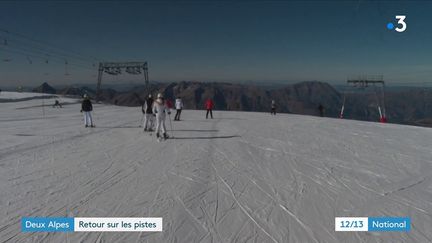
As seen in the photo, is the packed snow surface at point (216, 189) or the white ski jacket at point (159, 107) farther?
the white ski jacket at point (159, 107)

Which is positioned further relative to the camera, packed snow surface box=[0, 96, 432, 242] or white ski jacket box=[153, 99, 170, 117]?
white ski jacket box=[153, 99, 170, 117]

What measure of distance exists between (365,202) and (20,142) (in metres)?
12.3

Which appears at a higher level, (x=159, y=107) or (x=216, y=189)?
(x=159, y=107)

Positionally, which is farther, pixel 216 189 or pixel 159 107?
pixel 159 107

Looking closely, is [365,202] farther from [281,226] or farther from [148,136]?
[148,136]

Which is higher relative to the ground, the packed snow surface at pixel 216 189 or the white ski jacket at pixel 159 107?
the white ski jacket at pixel 159 107

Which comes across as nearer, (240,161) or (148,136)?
(240,161)

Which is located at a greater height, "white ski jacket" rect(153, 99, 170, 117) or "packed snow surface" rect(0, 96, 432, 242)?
"white ski jacket" rect(153, 99, 170, 117)

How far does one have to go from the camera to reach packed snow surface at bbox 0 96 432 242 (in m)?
3.75

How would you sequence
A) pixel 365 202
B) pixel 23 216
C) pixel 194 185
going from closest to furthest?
1. pixel 23 216
2. pixel 365 202
3. pixel 194 185

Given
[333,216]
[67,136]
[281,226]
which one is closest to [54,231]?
[281,226]

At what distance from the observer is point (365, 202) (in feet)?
15.8

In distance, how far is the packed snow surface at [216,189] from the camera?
12.3 ft

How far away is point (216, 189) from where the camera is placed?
5.24m
